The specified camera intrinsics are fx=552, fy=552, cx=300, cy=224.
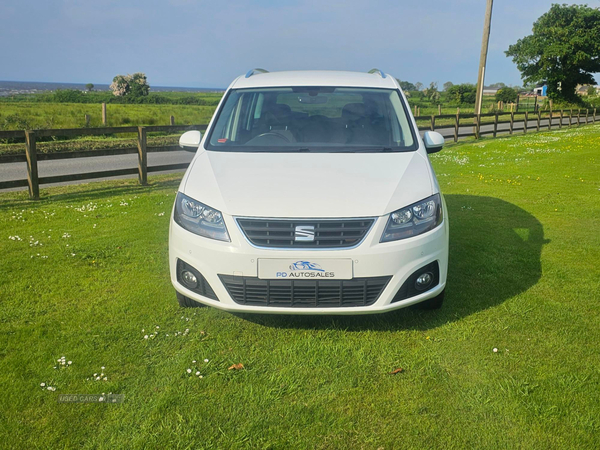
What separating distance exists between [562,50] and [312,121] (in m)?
57.4

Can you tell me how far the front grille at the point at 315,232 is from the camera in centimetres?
341

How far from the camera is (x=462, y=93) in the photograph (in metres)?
79.2

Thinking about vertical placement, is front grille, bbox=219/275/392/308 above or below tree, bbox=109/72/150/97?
below

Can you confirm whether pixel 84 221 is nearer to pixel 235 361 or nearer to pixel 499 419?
pixel 235 361

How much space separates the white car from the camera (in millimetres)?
3422

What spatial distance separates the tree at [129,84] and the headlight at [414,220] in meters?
69.7

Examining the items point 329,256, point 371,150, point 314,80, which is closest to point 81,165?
point 314,80

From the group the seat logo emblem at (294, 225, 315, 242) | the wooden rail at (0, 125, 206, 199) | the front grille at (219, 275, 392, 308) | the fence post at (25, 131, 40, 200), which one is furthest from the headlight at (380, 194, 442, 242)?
the fence post at (25, 131, 40, 200)

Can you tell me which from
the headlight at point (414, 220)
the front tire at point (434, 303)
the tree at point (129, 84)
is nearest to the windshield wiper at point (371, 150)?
the headlight at point (414, 220)

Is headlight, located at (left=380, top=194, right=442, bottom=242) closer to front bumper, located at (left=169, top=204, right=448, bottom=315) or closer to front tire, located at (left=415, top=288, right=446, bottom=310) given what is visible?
front bumper, located at (left=169, top=204, right=448, bottom=315)

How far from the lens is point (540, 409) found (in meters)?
2.91

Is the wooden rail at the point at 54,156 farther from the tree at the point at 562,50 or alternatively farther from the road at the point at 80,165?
the tree at the point at 562,50

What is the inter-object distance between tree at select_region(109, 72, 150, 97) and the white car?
69.0 metres

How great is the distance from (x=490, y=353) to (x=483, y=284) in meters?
1.37
